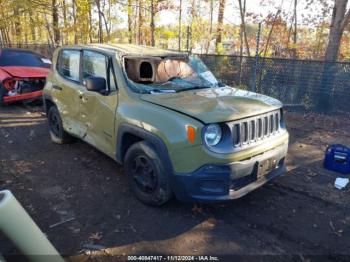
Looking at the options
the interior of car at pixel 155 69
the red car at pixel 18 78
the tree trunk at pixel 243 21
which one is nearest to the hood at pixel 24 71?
the red car at pixel 18 78

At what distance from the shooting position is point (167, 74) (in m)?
4.34

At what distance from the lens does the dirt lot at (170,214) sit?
296cm

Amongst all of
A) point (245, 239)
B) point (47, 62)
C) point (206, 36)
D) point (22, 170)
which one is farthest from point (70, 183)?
point (206, 36)

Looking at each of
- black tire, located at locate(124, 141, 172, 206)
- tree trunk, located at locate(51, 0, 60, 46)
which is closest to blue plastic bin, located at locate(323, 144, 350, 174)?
Result: black tire, located at locate(124, 141, 172, 206)

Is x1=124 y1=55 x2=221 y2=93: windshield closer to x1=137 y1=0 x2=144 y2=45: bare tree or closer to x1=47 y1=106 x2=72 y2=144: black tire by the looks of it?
x1=47 y1=106 x2=72 y2=144: black tire

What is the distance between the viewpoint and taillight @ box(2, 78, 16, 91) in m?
7.98

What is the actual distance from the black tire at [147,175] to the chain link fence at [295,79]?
5.96 metres

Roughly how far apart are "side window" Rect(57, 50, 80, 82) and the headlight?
2606 millimetres

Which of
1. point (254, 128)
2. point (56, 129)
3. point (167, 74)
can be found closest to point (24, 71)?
point (56, 129)

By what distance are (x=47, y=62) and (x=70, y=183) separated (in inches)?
250

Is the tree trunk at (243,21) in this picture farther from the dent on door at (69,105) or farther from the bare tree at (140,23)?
the dent on door at (69,105)

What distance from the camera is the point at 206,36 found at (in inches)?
727

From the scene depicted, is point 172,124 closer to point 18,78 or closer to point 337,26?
point 18,78

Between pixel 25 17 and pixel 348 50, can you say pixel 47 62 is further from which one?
pixel 25 17
